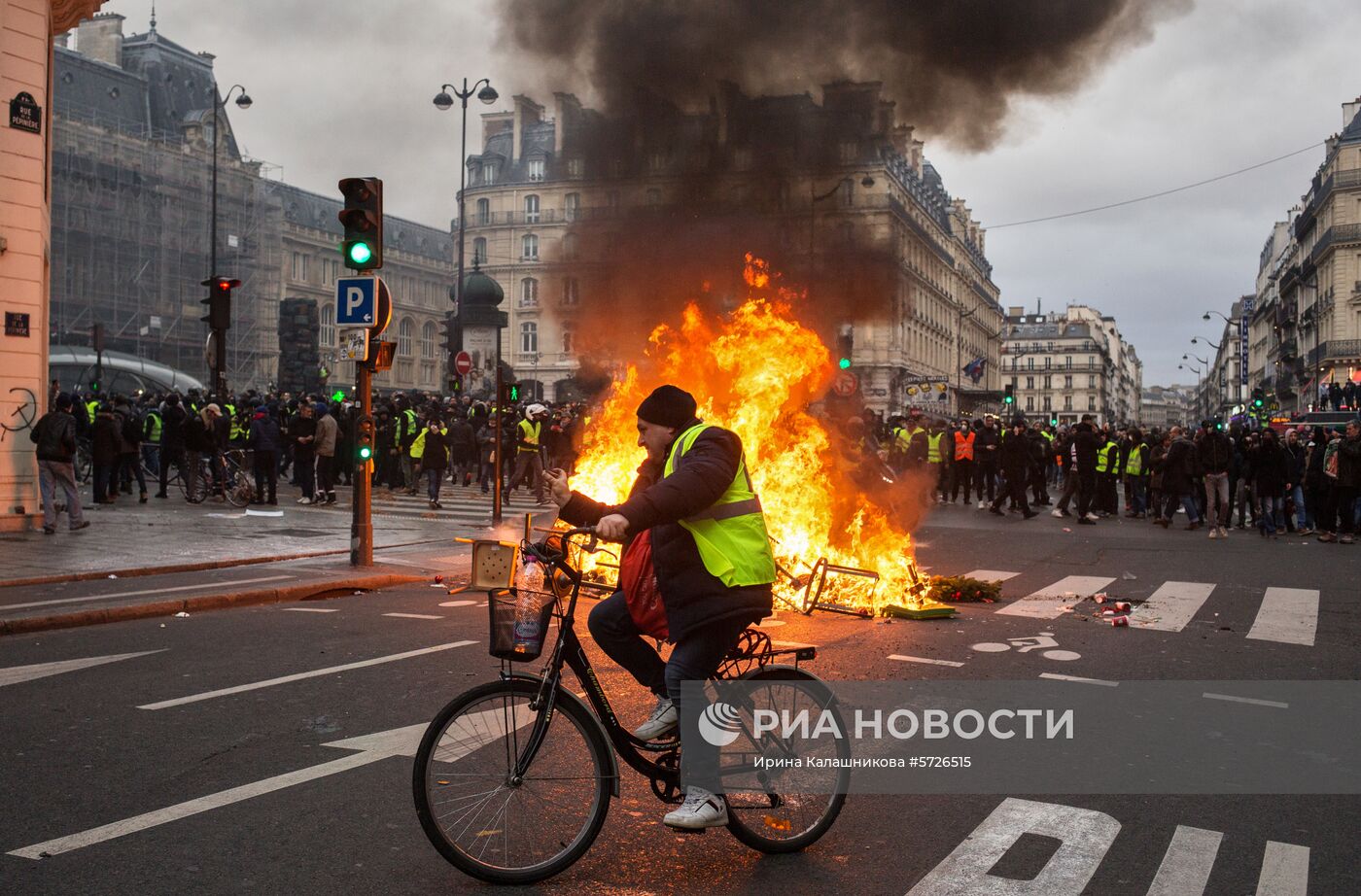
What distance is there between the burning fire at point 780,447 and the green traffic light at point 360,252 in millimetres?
2948

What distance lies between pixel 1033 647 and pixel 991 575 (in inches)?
168

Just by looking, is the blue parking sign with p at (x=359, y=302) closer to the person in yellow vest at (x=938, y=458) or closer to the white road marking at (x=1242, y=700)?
the white road marking at (x=1242, y=700)

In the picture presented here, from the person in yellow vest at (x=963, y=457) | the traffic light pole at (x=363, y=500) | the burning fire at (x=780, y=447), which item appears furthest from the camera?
the person in yellow vest at (x=963, y=457)

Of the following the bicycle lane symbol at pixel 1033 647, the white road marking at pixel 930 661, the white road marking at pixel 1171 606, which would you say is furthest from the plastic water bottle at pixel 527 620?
the white road marking at pixel 1171 606

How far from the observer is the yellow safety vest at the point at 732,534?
12.6 feet

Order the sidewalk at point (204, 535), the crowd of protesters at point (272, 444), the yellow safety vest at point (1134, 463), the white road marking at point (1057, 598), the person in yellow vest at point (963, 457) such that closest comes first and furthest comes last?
1. the white road marking at point (1057, 598)
2. the sidewalk at point (204, 535)
3. the crowd of protesters at point (272, 444)
4. the yellow safety vest at point (1134, 463)
5. the person in yellow vest at point (963, 457)

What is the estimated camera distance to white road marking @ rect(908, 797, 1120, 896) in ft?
12.4

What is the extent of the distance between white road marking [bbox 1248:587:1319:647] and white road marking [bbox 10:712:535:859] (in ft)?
21.4

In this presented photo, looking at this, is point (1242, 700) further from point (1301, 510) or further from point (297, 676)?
point (1301, 510)

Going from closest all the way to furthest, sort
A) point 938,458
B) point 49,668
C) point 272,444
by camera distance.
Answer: point 49,668 → point 272,444 → point 938,458

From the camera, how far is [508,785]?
3.77 metres

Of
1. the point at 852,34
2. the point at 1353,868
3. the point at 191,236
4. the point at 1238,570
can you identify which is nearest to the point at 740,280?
the point at 852,34

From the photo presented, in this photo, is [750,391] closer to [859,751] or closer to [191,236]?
[859,751]

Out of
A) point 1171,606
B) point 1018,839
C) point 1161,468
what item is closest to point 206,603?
point 1018,839
